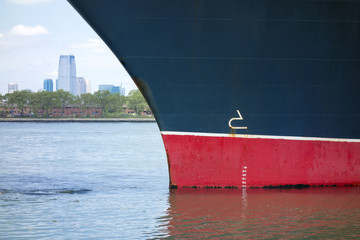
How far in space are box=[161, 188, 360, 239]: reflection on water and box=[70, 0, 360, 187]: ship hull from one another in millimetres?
306

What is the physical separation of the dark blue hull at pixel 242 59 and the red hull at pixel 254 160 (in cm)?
26

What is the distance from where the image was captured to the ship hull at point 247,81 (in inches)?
408

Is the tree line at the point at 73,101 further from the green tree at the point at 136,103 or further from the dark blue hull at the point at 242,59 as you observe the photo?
the dark blue hull at the point at 242,59

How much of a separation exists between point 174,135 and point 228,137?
120cm

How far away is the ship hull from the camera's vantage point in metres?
10.4

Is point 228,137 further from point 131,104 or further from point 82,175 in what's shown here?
point 131,104

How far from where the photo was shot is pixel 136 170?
66.1 feet

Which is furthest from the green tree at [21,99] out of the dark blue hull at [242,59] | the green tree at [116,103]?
the dark blue hull at [242,59]

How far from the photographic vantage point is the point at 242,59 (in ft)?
34.8

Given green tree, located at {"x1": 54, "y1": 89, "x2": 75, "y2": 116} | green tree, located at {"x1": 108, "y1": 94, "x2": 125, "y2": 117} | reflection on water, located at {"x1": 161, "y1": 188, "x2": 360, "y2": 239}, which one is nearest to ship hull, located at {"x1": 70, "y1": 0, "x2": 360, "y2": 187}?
reflection on water, located at {"x1": 161, "y1": 188, "x2": 360, "y2": 239}

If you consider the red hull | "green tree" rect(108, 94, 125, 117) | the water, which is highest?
"green tree" rect(108, 94, 125, 117)

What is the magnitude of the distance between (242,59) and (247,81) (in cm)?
50

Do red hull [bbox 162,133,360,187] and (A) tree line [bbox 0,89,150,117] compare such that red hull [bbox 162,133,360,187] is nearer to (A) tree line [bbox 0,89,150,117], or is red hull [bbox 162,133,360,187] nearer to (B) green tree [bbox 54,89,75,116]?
(A) tree line [bbox 0,89,150,117]

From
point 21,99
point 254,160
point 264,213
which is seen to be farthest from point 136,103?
point 264,213
